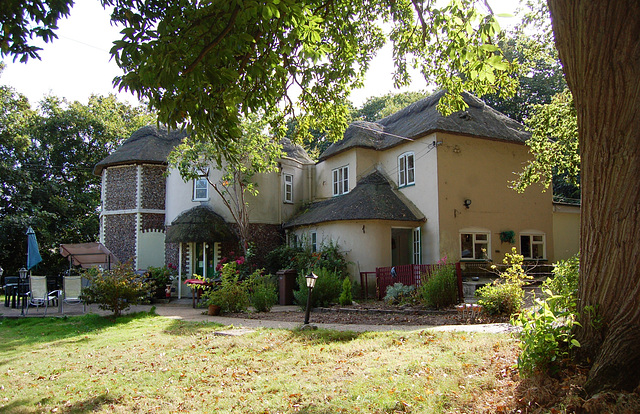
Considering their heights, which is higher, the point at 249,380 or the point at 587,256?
the point at 587,256

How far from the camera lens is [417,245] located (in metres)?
19.0

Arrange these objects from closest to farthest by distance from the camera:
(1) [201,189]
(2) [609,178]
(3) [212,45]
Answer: (2) [609,178] < (3) [212,45] < (1) [201,189]

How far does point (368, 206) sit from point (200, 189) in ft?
29.4

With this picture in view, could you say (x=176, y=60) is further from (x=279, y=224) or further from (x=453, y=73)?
(x=279, y=224)

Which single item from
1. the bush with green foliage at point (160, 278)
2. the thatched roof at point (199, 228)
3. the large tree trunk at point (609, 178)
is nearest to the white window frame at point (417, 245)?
the thatched roof at point (199, 228)

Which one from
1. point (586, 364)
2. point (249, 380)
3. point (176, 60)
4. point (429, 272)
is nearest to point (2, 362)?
point (249, 380)

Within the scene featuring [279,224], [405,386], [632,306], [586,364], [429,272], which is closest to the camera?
[632,306]

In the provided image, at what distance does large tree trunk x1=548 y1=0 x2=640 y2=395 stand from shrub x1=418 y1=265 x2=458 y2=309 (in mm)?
7370

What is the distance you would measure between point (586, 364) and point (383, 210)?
13.9 meters

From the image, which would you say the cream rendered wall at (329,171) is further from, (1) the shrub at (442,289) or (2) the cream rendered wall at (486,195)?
(1) the shrub at (442,289)

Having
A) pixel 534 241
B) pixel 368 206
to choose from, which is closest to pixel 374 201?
pixel 368 206

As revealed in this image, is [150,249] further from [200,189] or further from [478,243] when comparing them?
[478,243]

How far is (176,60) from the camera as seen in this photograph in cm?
631

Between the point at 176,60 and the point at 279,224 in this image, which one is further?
the point at 279,224
